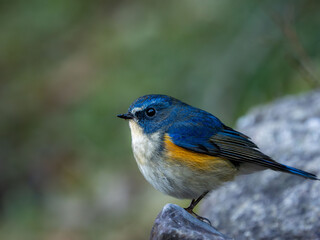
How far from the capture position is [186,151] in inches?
141

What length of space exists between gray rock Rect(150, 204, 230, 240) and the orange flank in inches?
17.9

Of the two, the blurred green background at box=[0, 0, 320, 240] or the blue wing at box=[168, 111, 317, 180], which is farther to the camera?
the blurred green background at box=[0, 0, 320, 240]

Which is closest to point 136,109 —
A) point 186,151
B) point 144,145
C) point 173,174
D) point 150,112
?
point 150,112

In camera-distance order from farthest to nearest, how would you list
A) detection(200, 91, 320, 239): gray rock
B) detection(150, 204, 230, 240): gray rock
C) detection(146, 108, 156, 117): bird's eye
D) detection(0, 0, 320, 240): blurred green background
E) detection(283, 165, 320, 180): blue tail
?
detection(0, 0, 320, 240): blurred green background → detection(146, 108, 156, 117): bird's eye → detection(200, 91, 320, 239): gray rock → detection(283, 165, 320, 180): blue tail → detection(150, 204, 230, 240): gray rock

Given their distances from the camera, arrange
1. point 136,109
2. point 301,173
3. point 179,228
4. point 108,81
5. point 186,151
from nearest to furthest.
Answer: point 179,228 < point 301,173 < point 186,151 < point 136,109 < point 108,81

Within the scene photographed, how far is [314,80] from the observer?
17.3 ft

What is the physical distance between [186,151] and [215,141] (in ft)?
1.08

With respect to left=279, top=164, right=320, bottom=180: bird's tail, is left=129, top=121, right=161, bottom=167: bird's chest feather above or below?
below

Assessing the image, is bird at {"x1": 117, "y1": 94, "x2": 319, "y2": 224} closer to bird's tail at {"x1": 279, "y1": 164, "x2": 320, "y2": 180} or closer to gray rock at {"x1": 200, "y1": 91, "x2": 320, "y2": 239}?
bird's tail at {"x1": 279, "y1": 164, "x2": 320, "y2": 180}

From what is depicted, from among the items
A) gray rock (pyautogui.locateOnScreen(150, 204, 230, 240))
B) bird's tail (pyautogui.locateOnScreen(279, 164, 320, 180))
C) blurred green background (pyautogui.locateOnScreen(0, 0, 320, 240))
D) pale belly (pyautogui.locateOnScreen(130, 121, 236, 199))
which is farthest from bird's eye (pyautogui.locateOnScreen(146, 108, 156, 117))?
blurred green background (pyautogui.locateOnScreen(0, 0, 320, 240))

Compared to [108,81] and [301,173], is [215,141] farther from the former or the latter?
[108,81]

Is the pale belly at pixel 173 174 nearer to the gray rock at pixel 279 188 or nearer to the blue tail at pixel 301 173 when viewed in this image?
the gray rock at pixel 279 188

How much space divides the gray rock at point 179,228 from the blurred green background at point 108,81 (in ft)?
8.62

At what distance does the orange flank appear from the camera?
11.5 feet
